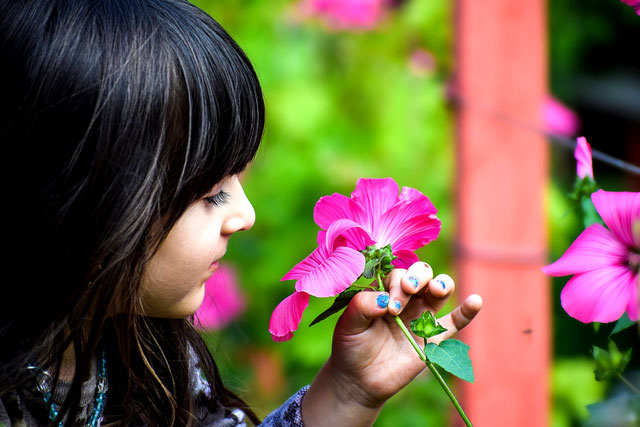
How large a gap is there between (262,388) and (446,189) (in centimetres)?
82

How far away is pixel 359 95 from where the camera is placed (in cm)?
223

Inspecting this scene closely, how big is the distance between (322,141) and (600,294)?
65.9 inches

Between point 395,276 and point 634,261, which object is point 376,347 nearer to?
point 395,276

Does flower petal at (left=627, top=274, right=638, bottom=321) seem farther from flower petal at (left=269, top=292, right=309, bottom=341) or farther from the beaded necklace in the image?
the beaded necklace

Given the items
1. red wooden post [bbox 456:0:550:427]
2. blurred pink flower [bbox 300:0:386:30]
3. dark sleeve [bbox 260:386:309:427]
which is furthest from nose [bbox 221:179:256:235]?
blurred pink flower [bbox 300:0:386:30]

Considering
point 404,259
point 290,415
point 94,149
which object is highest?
point 94,149

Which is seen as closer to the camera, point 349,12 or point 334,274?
point 334,274

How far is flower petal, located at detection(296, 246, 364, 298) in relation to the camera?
1.91ft

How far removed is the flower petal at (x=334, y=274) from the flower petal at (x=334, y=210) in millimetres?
42

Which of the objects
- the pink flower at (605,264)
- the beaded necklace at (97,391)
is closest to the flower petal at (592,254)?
the pink flower at (605,264)

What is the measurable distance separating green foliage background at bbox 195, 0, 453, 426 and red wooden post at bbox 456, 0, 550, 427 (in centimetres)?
43

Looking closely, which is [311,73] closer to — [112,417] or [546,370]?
[546,370]

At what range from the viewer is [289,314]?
2.06ft

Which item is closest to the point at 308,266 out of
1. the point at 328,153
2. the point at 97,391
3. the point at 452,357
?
the point at 452,357
